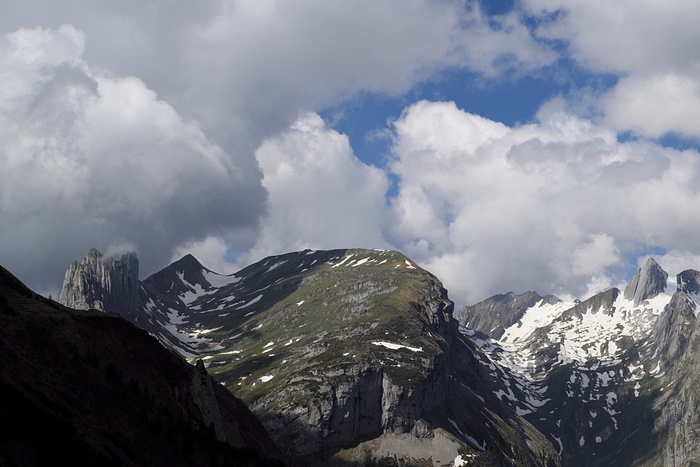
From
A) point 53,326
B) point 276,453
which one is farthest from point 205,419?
point 276,453

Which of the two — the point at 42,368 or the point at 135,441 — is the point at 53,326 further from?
the point at 135,441

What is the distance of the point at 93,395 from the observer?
83.9m

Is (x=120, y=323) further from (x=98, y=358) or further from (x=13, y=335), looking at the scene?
(x=13, y=335)

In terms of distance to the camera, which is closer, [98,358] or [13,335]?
[13,335]

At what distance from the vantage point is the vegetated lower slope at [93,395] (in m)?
58.2

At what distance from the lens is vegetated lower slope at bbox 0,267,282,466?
58.2 meters

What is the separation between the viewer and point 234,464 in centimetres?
9581

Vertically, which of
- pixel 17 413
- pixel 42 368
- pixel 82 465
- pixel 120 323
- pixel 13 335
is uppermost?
pixel 120 323

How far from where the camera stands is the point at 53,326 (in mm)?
97125

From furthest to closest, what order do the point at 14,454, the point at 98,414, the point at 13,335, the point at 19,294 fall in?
the point at 19,294 < the point at 13,335 < the point at 98,414 < the point at 14,454

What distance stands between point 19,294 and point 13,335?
73.1 feet

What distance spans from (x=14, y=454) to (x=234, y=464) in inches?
1888

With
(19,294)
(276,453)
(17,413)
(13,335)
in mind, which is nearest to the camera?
(17,413)

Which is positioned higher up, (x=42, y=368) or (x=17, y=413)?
(x=42, y=368)
